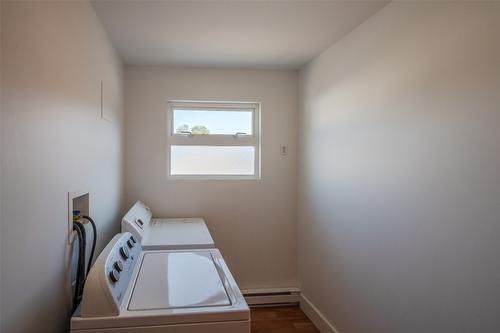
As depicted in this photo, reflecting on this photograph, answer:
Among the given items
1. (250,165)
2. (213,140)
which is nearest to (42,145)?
(213,140)

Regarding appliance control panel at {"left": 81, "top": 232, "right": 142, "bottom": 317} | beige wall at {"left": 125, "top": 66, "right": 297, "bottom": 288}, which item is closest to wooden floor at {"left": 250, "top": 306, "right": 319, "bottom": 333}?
beige wall at {"left": 125, "top": 66, "right": 297, "bottom": 288}

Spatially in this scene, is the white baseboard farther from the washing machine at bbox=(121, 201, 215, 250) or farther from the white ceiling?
the white ceiling

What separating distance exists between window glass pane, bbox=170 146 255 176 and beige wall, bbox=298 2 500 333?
831 millimetres

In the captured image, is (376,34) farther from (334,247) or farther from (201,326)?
(201,326)

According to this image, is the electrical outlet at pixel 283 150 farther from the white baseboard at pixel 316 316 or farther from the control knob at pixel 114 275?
the control knob at pixel 114 275

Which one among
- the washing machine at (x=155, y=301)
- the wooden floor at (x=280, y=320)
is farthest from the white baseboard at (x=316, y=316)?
the washing machine at (x=155, y=301)

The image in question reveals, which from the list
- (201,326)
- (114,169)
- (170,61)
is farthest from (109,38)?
(201,326)

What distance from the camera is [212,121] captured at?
3.12 metres

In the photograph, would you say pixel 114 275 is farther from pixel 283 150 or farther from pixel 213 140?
pixel 283 150

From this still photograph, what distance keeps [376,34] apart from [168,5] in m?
1.15

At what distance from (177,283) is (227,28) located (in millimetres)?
1507

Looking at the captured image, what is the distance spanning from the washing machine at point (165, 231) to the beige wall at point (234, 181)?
24 centimetres

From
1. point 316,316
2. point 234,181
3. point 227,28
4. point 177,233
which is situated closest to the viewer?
point 227,28

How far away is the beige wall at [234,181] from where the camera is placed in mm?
2941
